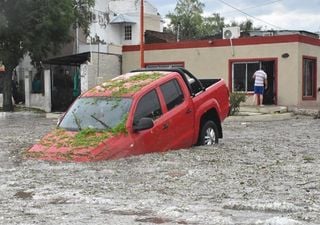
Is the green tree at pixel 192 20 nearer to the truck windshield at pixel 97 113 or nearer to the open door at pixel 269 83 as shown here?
the open door at pixel 269 83

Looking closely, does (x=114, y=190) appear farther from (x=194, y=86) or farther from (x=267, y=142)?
(x=267, y=142)

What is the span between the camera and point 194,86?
41.7 ft

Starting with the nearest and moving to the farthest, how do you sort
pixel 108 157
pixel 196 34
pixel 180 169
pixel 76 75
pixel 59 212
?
pixel 59 212
pixel 180 169
pixel 108 157
pixel 76 75
pixel 196 34

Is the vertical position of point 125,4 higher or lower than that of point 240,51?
higher

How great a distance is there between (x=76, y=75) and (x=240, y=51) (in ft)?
28.6

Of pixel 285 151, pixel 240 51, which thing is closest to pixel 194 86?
pixel 285 151

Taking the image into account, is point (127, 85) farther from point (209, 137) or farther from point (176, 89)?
point (209, 137)

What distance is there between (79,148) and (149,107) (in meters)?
1.74

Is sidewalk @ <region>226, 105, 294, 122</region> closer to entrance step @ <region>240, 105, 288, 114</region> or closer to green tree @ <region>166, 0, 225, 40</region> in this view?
entrance step @ <region>240, 105, 288, 114</region>

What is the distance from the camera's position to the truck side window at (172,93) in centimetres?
1148

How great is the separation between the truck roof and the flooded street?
1.53 m

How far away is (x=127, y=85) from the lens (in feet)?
38.2

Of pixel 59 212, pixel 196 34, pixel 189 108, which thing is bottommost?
pixel 59 212

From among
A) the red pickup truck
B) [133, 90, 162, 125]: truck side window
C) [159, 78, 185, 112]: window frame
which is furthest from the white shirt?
[133, 90, 162, 125]: truck side window
